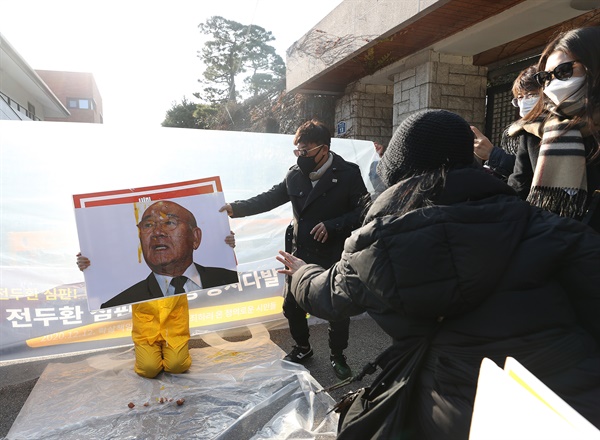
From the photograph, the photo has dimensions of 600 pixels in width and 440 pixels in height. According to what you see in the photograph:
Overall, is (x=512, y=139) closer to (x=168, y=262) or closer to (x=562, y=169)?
(x=562, y=169)

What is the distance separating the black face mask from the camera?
2939 mm

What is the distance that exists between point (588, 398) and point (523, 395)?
433 millimetres

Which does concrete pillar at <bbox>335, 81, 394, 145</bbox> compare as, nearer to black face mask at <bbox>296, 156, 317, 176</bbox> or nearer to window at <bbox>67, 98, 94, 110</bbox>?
black face mask at <bbox>296, 156, 317, 176</bbox>

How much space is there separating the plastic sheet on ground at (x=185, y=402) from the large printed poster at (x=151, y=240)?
66cm

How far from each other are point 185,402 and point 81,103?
4593cm

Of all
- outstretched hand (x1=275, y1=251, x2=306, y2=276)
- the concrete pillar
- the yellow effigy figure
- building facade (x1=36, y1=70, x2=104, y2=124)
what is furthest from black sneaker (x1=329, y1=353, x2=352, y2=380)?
building facade (x1=36, y1=70, x2=104, y2=124)

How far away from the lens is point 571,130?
1400 mm

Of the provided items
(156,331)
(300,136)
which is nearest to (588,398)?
(300,136)

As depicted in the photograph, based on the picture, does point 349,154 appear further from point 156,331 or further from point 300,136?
point 156,331

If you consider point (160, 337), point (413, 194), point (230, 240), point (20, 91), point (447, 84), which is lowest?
point (160, 337)

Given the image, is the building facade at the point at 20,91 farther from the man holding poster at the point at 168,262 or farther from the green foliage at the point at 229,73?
the man holding poster at the point at 168,262

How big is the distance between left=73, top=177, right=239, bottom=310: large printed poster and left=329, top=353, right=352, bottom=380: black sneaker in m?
0.98

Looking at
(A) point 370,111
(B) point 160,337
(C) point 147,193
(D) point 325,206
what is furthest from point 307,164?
(A) point 370,111

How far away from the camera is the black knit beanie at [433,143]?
1091 mm
